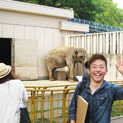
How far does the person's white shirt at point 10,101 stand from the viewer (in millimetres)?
2693

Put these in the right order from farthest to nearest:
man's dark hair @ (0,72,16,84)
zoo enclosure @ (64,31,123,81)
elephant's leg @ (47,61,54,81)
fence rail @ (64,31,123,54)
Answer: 1. elephant's leg @ (47,61,54,81)
2. fence rail @ (64,31,123,54)
3. zoo enclosure @ (64,31,123,81)
4. man's dark hair @ (0,72,16,84)

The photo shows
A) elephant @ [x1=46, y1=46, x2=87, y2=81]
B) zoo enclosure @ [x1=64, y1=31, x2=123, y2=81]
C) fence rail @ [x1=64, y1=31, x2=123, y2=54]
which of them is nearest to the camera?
zoo enclosure @ [x1=64, y1=31, x2=123, y2=81]

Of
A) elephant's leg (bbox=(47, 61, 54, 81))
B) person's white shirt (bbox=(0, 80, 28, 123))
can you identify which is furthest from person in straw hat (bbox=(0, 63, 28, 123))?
elephant's leg (bbox=(47, 61, 54, 81))

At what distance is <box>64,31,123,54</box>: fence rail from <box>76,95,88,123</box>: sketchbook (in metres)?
11.5

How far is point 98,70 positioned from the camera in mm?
2461

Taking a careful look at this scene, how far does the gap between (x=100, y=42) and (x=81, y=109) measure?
12596 mm

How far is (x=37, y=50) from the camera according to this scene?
1542cm

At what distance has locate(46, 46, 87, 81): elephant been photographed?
13.9 metres

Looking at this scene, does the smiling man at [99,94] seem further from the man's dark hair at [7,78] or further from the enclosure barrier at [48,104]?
the enclosure barrier at [48,104]

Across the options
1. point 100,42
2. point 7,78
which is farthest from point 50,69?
point 7,78

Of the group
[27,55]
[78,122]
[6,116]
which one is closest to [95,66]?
[78,122]

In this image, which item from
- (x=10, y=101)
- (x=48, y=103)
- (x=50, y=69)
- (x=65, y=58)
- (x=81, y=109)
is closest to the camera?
(x=81, y=109)

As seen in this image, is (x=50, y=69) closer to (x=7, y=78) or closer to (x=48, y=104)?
(x=48, y=104)

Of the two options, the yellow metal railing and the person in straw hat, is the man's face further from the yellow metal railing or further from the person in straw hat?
the yellow metal railing
